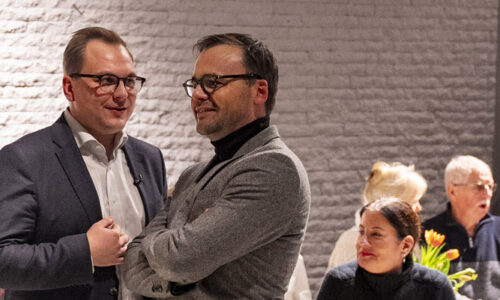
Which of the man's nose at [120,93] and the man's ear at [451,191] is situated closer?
the man's nose at [120,93]

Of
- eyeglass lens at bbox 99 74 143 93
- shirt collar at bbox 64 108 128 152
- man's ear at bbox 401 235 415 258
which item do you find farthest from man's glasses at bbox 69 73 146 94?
man's ear at bbox 401 235 415 258

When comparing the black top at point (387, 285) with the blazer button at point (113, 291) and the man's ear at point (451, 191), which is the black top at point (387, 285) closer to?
the blazer button at point (113, 291)

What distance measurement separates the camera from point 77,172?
1944mm

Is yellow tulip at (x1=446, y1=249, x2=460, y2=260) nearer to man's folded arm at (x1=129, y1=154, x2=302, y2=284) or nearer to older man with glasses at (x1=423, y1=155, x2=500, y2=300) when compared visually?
older man with glasses at (x1=423, y1=155, x2=500, y2=300)

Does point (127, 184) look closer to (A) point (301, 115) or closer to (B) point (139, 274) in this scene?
(B) point (139, 274)

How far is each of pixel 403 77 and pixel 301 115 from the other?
31.6 inches

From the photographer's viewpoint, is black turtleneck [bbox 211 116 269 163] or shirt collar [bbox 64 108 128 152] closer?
black turtleneck [bbox 211 116 269 163]

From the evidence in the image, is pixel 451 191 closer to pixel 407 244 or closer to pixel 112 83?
pixel 407 244

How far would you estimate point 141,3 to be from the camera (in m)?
4.51

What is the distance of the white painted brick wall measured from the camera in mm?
4328

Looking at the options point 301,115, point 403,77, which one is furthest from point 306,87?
point 403,77

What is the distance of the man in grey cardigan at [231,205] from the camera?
5.35 feet

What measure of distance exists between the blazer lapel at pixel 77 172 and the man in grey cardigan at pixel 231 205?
16cm

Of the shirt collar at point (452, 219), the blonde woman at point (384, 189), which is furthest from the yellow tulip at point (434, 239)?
the shirt collar at point (452, 219)
